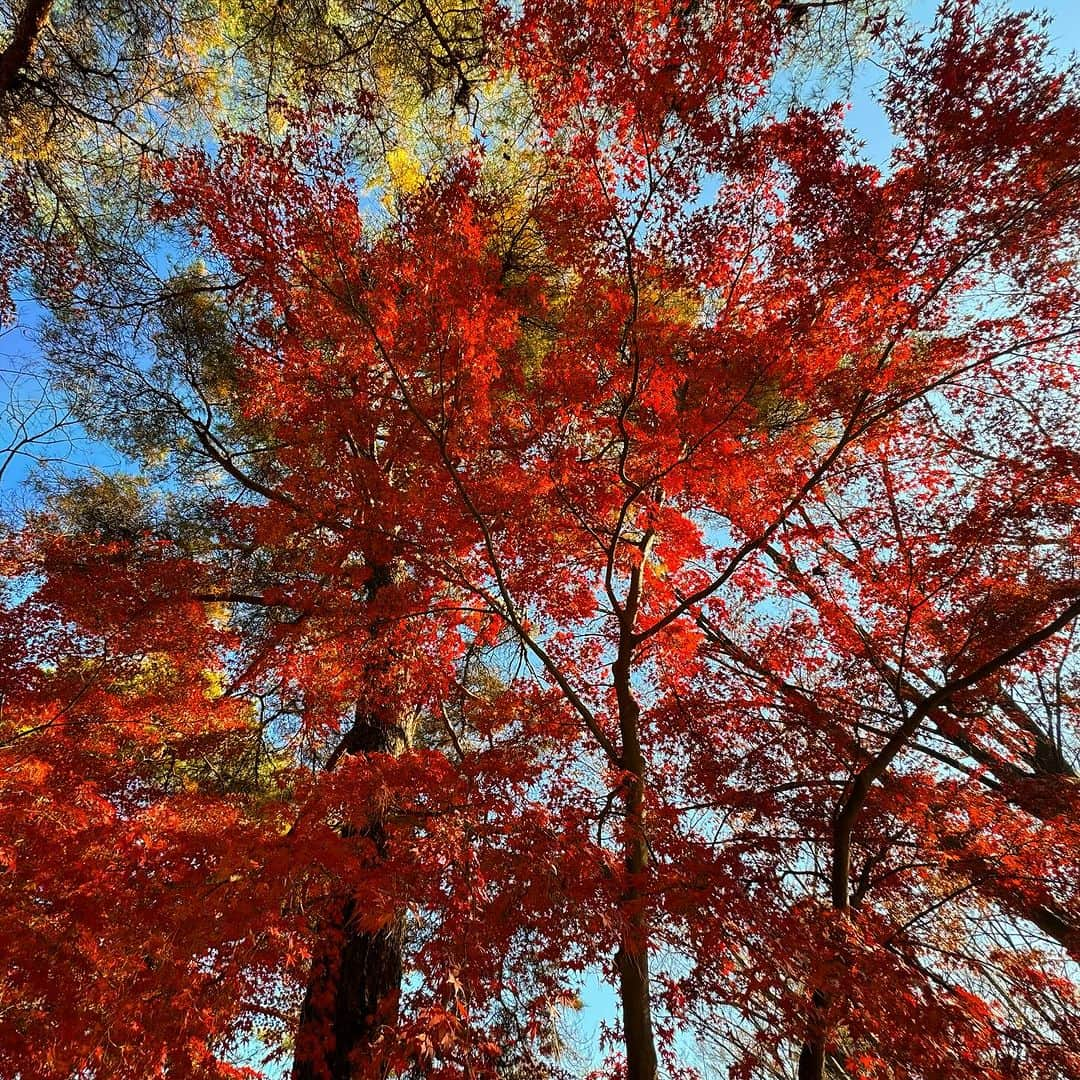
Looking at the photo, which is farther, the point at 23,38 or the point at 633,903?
the point at 23,38

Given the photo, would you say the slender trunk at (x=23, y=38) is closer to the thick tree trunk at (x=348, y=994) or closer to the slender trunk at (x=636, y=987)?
the thick tree trunk at (x=348, y=994)

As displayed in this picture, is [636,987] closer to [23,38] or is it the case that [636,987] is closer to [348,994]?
[348,994]

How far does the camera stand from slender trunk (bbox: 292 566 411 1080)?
448cm

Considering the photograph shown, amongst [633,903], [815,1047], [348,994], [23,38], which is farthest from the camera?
[23,38]

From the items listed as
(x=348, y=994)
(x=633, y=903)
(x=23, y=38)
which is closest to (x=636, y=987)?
(x=633, y=903)

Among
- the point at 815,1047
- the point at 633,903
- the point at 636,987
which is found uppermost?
the point at 633,903

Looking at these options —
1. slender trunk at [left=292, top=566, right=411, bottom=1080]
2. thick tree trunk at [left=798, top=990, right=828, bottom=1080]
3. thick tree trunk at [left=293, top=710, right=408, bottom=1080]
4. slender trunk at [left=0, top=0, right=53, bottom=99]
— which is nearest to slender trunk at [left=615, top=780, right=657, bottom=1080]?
thick tree trunk at [left=798, top=990, right=828, bottom=1080]

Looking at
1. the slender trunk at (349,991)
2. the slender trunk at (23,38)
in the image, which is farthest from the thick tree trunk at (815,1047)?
the slender trunk at (23,38)

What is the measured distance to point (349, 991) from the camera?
487cm

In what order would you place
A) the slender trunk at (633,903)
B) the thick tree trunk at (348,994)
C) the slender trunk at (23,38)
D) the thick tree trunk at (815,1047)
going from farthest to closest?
the slender trunk at (23,38), the thick tree trunk at (348,994), the slender trunk at (633,903), the thick tree trunk at (815,1047)

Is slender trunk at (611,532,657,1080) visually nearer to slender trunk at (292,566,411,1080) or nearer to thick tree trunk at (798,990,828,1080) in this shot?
thick tree trunk at (798,990,828,1080)

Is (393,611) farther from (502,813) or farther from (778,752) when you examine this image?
(778,752)

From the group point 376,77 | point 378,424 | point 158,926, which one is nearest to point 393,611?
point 378,424

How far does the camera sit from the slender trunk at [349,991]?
4484 mm
